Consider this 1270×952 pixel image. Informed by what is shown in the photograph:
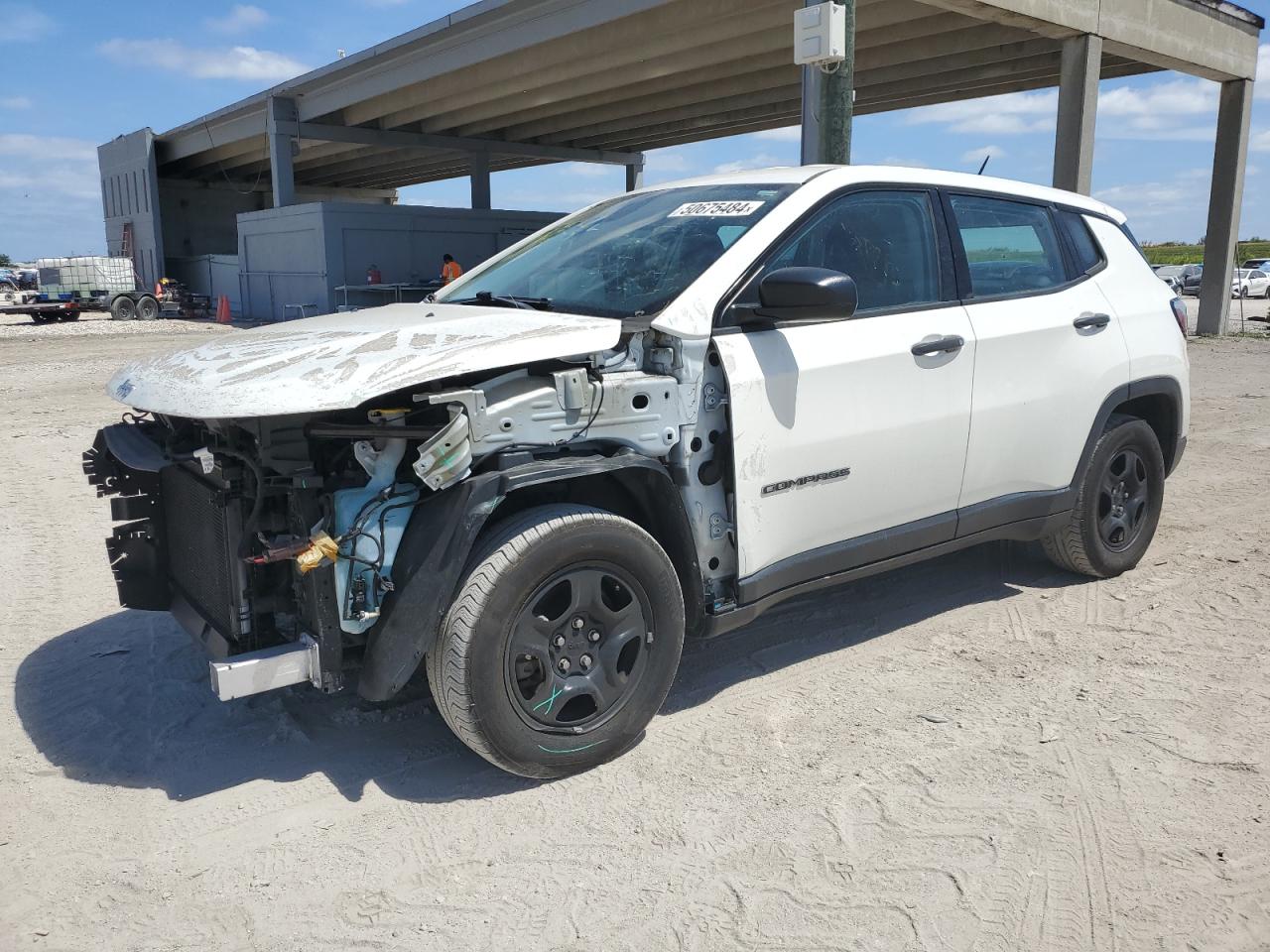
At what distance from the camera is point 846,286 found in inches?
135

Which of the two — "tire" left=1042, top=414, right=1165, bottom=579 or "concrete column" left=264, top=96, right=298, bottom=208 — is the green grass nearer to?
"concrete column" left=264, top=96, right=298, bottom=208

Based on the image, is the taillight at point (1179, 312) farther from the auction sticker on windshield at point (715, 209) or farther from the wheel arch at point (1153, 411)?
the auction sticker on windshield at point (715, 209)

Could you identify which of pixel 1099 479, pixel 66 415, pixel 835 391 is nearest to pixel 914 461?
pixel 835 391

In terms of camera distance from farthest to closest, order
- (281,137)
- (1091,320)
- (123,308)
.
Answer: (123,308)
(281,137)
(1091,320)

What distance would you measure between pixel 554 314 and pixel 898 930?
216 centimetres

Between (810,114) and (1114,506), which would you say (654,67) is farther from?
(1114,506)

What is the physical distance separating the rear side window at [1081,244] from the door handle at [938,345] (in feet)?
3.86

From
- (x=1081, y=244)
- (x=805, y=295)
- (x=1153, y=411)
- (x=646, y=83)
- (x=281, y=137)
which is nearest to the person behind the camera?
(x=805, y=295)

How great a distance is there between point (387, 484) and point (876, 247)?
7.05ft

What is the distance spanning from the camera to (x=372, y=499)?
3.08 m

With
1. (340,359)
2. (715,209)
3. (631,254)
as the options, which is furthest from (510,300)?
(340,359)

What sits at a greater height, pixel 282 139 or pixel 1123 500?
pixel 282 139

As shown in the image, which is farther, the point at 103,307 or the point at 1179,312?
the point at 103,307

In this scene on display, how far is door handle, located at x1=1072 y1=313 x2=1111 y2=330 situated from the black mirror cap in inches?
68.0
